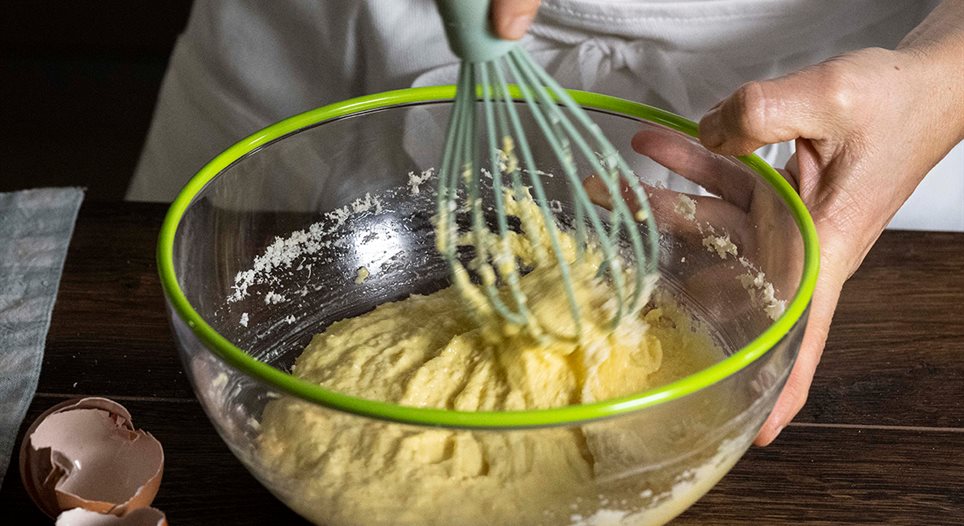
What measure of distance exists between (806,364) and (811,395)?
Answer: 0.09 m

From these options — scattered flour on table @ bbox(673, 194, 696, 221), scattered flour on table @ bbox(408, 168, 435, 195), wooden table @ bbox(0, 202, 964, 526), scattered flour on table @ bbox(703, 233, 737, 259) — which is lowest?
wooden table @ bbox(0, 202, 964, 526)

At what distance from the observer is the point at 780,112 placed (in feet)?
2.45

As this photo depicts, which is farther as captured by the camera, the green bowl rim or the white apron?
the white apron

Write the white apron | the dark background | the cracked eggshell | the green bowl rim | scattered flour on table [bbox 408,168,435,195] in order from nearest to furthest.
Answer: the green bowl rim
the cracked eggshell
scattered flour on table [bbox 408,168,435,195]
the white apron
the dark background

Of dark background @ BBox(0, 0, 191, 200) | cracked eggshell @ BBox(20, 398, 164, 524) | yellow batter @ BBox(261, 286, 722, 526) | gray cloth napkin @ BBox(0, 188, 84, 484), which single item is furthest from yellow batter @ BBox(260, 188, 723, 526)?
dark background @ BBox(0, 0, 191, 200)

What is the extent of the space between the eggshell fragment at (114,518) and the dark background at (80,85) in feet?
6.12

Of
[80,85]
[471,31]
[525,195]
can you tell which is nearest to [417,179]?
[525,195]

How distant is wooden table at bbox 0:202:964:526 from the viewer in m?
0.73

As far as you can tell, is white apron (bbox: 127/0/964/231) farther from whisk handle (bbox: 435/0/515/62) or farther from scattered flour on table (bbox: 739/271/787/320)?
whisk handle (bbox: 435/0/515/62)

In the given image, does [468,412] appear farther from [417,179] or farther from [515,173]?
[417,179]

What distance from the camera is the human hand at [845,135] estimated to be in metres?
0.74

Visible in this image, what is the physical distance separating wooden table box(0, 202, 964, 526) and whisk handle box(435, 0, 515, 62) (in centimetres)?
34

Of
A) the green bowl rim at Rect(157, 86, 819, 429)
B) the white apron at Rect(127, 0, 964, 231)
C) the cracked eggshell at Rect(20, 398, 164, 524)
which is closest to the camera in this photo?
the green bowl rim at Rect(157, 86, 819, 429)

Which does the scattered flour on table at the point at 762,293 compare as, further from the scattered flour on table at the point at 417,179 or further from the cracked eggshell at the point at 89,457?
the cracked eggshell at the point at 89,457
